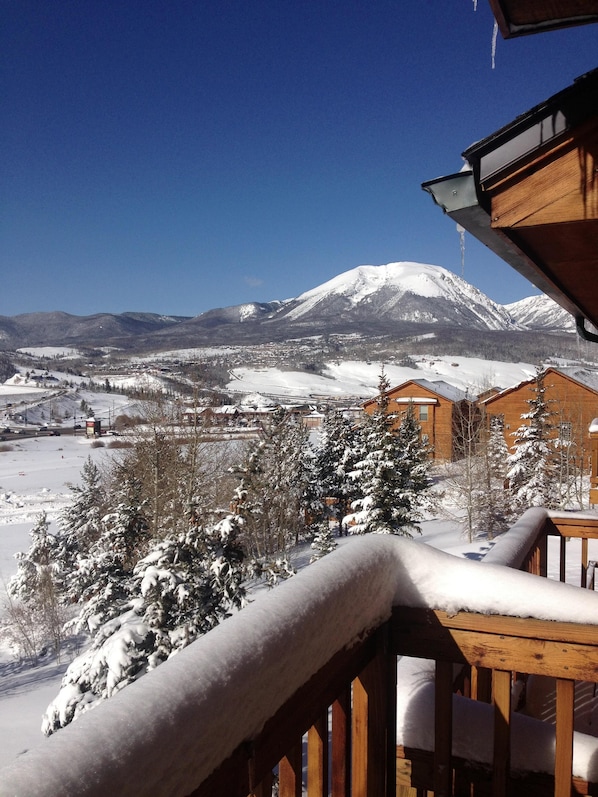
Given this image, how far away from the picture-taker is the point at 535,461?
21.1 metres

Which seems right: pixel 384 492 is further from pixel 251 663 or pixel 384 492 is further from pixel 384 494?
pixel 251 663

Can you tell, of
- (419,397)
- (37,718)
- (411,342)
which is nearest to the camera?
(37,718)

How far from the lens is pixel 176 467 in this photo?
20078 millimetres

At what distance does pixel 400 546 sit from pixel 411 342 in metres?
168

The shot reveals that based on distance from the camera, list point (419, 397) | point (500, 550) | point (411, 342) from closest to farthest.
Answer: point (500, 550), point (419, 397), point (411, 342)

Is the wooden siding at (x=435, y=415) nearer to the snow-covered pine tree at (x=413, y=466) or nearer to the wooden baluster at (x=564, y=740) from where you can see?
the snow-covered pine tree at (x=413, y=466)

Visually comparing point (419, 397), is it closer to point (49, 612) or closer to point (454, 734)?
point (49, 612)

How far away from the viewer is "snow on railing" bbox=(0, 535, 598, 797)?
56 centimetres

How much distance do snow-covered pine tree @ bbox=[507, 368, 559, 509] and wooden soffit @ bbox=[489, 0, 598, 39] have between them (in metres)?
20.1

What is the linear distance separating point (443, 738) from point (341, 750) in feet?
0.85

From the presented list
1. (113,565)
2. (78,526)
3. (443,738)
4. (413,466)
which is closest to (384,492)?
(413,466)

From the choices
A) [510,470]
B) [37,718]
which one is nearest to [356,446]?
[510,470]

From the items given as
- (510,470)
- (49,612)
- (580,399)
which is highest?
(580,399)

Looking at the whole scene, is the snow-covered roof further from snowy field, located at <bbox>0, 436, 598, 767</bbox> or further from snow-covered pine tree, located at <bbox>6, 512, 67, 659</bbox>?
snow-covered pine tree, located at <bbox>6, 512, 67, 659</bbox>
